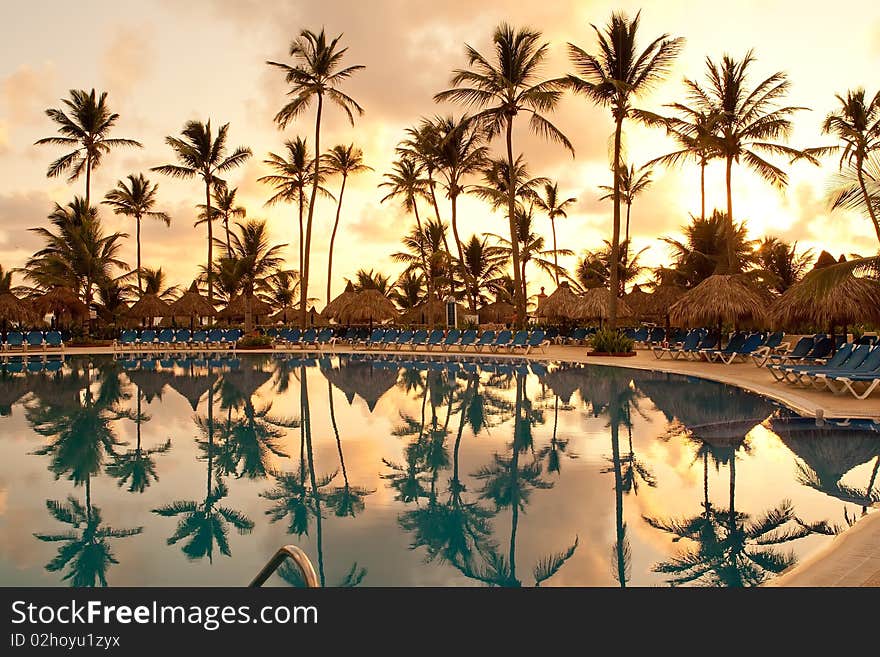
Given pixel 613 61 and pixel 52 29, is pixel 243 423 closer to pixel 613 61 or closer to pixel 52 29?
pixel 52 29

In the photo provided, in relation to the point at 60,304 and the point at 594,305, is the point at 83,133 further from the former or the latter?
the point at 594,305

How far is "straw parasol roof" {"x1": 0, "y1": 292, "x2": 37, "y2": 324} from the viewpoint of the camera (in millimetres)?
26438

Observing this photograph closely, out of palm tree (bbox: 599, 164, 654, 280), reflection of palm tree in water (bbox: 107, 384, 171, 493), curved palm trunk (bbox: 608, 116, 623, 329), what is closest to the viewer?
reflection of palm tree in water (bbox: 107, 384, 171, 493)

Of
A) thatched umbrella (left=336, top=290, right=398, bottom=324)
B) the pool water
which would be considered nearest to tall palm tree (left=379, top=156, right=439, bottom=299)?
thatched umbrella (left=336, top=290, right=398, bottom=324)

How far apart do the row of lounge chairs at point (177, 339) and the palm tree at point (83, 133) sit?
855 centimetres

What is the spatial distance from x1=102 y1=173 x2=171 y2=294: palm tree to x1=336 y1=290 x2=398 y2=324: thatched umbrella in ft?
42.1

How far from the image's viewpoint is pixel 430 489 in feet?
19.9

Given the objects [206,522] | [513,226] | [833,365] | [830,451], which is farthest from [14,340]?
[830,451]

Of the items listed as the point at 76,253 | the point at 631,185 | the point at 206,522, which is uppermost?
the point at 631,185

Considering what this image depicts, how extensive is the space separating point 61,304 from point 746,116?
86.2ft

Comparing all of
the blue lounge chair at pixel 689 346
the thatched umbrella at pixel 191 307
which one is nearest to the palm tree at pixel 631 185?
the blue lounge chair at pixel 689 346

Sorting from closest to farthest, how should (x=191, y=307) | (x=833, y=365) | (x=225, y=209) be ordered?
1. (x=833, y=365)
2. (x=191, y=307)
3. (x=225, y=209)

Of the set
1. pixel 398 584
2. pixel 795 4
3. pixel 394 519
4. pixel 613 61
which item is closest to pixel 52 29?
pixel 394 519

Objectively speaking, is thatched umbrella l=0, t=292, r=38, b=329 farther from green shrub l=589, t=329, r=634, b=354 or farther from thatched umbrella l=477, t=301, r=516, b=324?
green shrub l=589, t=329, r=634, b=354
